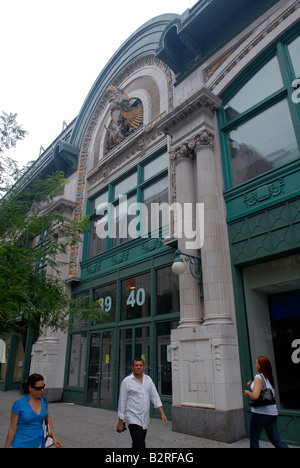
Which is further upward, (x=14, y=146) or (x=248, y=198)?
(x=14, y=146)

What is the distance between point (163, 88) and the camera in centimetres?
1409

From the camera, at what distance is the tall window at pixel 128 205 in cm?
1298

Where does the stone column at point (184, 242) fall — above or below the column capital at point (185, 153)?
below

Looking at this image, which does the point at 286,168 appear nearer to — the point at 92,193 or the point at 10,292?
the point at 10,292

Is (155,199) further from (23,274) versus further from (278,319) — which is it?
(23,274)

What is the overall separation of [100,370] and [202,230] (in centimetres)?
729

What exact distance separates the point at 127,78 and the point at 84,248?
8.93m

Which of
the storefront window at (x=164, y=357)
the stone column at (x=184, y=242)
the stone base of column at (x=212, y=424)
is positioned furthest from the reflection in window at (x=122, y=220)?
the stone base of column at (x=212, y=424)

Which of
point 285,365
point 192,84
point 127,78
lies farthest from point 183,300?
point 127,78

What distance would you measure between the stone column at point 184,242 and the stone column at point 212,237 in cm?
38

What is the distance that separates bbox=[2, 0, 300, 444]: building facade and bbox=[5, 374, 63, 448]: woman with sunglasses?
185 inches

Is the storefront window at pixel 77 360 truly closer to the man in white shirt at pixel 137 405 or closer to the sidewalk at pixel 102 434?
the sidewalk at pixel 102 434

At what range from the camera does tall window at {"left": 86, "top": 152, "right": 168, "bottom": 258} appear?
1298 cm

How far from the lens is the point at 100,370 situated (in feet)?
42.5
